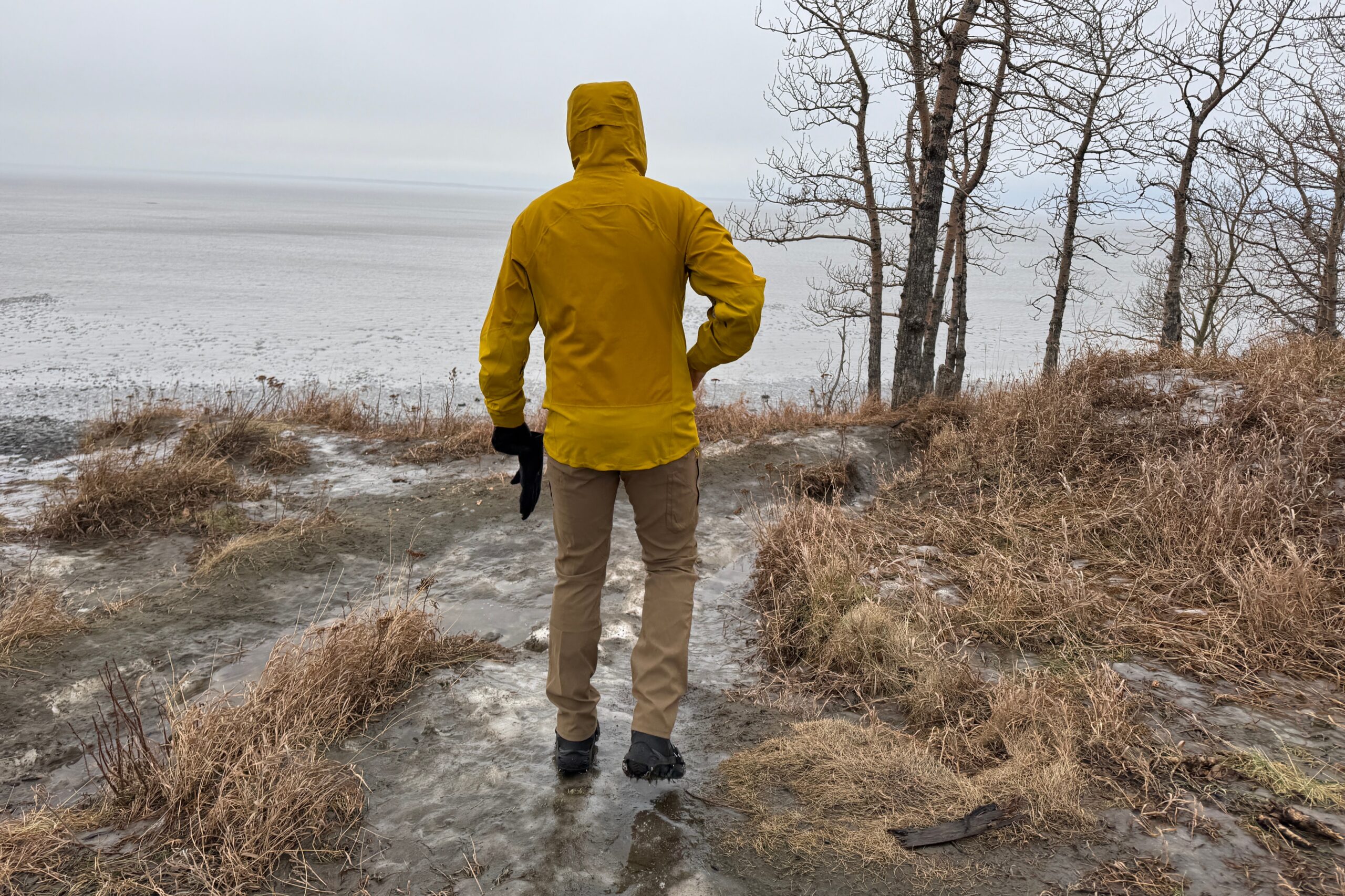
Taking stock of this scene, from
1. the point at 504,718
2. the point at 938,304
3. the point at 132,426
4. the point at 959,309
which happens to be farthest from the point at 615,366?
the point at 938,304

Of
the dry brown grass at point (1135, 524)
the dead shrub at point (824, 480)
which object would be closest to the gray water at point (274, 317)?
the dead shrub at point (824, 480)

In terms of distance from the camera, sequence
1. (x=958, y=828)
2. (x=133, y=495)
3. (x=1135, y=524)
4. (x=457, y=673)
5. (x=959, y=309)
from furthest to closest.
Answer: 1. (x=959, y=309)
2. (x=133, y=495)
3. (x=1135, y=524)
4. (x=457, y=673)
5. (x=958, y=828)

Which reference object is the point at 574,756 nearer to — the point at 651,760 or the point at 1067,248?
the point at 651,760

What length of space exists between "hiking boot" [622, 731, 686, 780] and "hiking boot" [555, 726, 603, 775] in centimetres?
18

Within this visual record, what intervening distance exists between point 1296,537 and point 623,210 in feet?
13.3

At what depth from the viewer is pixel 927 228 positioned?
9.15 m

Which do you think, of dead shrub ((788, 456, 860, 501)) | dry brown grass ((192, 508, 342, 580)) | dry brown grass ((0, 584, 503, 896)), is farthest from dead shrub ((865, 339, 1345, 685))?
dry brown grass ((192, 508, 342, 580))

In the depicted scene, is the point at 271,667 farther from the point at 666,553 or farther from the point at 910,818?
the point at 910,818

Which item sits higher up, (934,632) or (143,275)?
(143,275)

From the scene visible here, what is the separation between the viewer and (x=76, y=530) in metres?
5.68

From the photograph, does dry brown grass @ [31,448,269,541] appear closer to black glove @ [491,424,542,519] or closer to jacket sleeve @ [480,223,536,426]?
black glove @ [491,424,542,519]

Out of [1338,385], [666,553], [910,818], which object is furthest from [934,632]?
[1338,385]

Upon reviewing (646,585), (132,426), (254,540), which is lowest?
(254,540)

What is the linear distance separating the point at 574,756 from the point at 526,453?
117 centimetres
